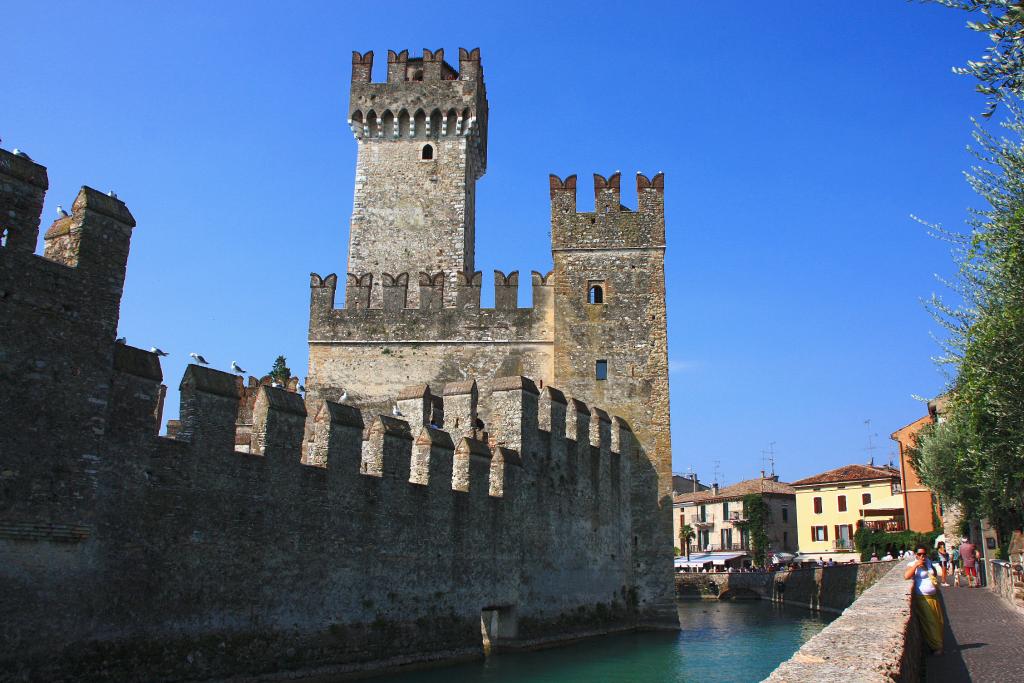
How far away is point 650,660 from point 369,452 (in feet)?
23.1

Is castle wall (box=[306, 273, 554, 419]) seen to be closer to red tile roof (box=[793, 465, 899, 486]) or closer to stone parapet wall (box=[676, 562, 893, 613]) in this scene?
stone parapet wall (box=[676, 562, 893, 613])

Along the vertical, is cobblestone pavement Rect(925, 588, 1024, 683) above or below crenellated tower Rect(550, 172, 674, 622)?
below

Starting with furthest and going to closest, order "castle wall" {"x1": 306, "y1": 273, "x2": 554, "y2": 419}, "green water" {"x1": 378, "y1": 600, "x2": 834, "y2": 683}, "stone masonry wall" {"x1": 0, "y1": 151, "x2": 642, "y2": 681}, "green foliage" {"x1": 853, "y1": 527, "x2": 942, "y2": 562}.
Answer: "green foliage" {"x1": 853, "y1": 527, "x2": 942, "y2": 562} → "castle wall" {"x1": 306, "y1": 273, "x2": 554, "y2": 419} → "green water" {"x1": 378, "y1": 600, "x2": 834, "y2": 683} → "stone masonry wall" {"x1": 0, "y1": 151, "x2": 642, "y2": 681}

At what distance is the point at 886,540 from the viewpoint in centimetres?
4006

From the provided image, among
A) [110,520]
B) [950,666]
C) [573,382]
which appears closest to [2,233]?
[110,520]

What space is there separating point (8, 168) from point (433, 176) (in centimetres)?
1810

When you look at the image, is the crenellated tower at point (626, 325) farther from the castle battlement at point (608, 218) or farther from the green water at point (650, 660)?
the green water at point (650, 660)

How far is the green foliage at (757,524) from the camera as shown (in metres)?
54.4

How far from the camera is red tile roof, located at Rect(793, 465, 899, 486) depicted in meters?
52.0

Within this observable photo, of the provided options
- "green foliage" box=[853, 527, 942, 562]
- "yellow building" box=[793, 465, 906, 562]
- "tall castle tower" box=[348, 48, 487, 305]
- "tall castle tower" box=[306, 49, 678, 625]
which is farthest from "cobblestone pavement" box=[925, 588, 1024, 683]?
"yellow building" box=[793, 465, 906, 562]

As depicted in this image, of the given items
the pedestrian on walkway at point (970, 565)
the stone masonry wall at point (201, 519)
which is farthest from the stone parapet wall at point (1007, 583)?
the stone masonry wall at point (201, 519)

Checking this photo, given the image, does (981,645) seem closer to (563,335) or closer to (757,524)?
(563,335)

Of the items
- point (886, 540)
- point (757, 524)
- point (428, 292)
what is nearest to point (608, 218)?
point (428, 292)

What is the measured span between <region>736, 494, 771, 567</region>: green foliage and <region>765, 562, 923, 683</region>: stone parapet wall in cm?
4726
